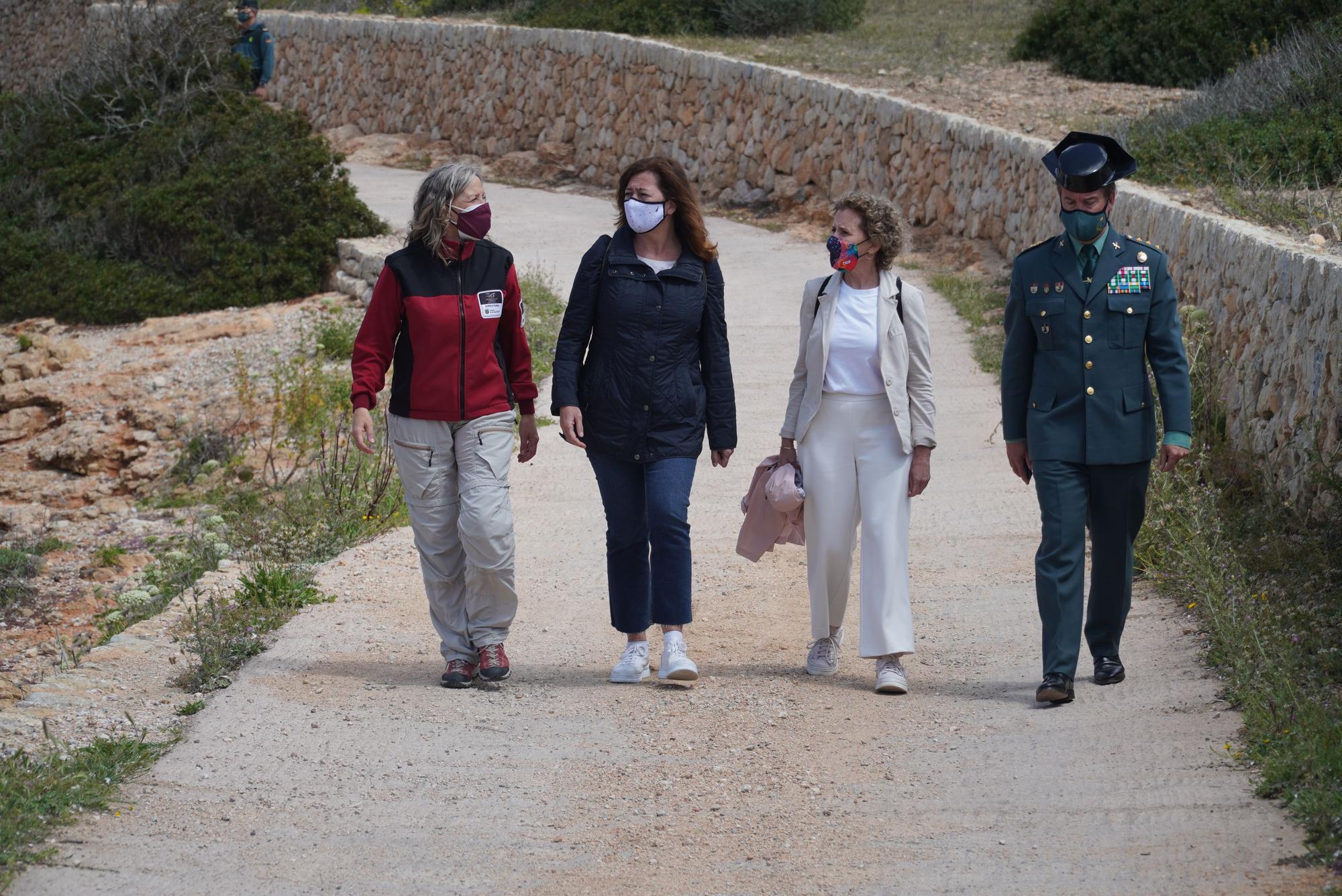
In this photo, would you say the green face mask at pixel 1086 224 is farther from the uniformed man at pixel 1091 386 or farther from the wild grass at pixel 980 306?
the wild grass at pixel 980 306

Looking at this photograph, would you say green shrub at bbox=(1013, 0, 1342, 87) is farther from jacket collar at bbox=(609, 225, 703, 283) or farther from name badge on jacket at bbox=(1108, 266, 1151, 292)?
jacket collar at bbox=(609, 225, 703, 283)

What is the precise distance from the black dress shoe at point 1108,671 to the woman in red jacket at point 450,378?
2.04 meters

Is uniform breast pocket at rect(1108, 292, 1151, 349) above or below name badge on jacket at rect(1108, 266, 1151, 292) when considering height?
below

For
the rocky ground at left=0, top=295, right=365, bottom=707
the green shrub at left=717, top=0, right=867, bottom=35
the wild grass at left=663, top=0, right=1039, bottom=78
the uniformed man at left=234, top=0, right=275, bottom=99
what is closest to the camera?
the rocky ground at left=0, top=295, right=365, bottom=707

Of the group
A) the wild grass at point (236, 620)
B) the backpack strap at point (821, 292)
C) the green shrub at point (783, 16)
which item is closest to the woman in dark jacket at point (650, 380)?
the backpack strap at point (821, 292)

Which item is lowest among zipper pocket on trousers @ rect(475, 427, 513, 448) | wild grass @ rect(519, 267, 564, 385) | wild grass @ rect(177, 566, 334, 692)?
wild grass @ rect(519, 267, 564, 385)

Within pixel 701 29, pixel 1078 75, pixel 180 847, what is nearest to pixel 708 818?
pixel 180 847

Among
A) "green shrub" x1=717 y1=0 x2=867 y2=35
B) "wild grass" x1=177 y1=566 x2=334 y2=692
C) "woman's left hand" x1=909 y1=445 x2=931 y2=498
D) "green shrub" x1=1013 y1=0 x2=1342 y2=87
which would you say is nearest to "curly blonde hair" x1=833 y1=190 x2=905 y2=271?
"woman's left hand" x1=909 y1=445 x2=931 y2=498

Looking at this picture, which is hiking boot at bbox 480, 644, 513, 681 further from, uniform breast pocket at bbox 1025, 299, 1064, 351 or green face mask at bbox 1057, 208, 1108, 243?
green face mask at bbox 1057, 208, 1108, 243

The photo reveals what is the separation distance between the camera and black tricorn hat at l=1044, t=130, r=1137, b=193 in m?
4.77

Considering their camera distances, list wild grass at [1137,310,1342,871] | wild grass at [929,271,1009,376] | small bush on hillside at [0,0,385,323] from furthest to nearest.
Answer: small bush on hillside at [0,0,385,323] < wild grass at [929,271,1009,376] < wild grass at [1137,310,1342,871]

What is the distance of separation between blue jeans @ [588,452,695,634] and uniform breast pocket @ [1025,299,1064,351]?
1.24 metres

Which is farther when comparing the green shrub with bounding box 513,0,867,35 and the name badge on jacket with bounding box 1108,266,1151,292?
the green shrub with bounding box 513,0,867,35

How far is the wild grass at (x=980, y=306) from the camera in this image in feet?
35.5
